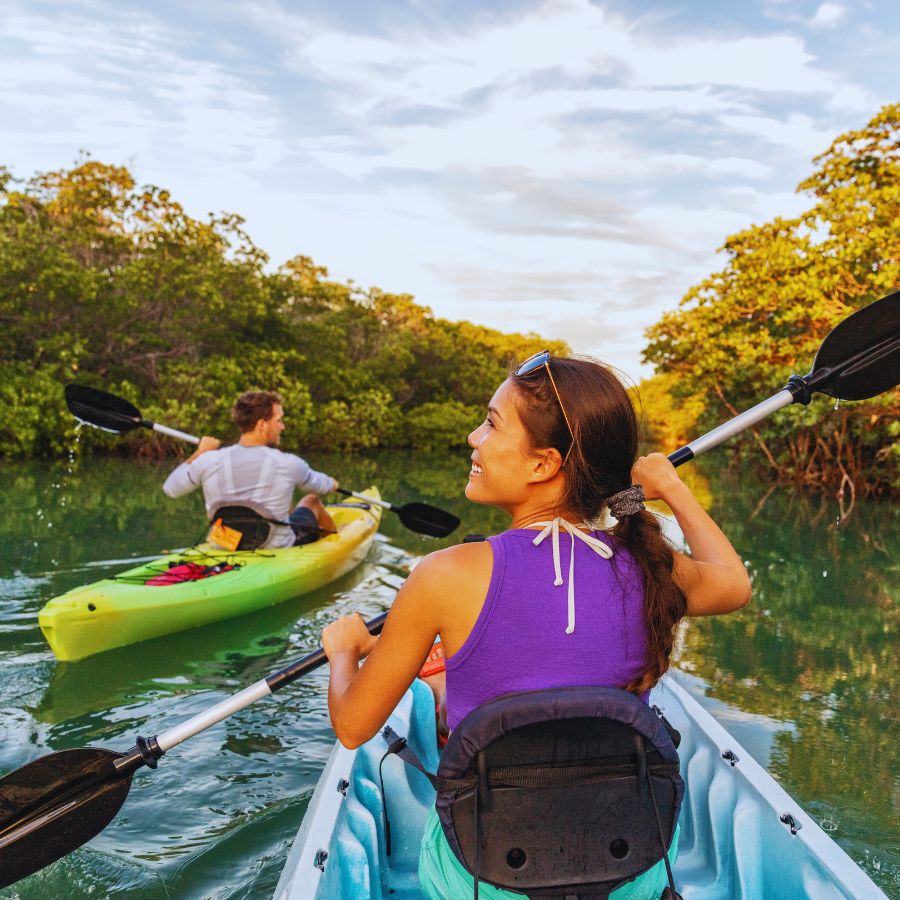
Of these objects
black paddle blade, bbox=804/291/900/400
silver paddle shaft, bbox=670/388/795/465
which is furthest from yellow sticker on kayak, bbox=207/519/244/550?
black paddle blade, bbox=804/291/900/400

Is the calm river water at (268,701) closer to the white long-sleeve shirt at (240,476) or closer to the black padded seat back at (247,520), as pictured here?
the black padded seat back at (247,520)

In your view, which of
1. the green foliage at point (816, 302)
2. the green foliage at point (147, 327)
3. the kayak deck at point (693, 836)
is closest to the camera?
the kayak deck at point (693, 836)

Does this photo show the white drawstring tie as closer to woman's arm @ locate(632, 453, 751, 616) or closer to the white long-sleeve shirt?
woman's arm @ locate(632, 453, 751, 616)

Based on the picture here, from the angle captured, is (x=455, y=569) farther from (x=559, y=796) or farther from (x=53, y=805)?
(x=53, y=805)

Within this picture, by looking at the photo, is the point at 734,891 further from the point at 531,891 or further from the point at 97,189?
the point at 97,189

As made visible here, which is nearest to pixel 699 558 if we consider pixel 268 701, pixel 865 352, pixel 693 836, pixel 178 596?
pixel 693 836

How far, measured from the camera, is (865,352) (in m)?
2.64

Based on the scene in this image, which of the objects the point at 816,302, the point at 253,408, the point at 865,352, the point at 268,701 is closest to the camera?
the point at 865,352

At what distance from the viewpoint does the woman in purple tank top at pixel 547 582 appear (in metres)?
1.27

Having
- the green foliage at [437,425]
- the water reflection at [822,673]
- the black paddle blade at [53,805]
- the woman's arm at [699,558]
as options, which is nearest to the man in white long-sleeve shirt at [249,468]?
the water reflection at [822,673]

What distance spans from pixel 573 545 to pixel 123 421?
5113mm

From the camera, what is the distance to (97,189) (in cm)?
1706

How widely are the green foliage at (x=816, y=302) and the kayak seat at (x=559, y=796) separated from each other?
37.0ft

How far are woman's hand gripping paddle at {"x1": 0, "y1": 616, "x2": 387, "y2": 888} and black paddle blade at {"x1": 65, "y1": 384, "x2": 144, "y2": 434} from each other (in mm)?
3874
